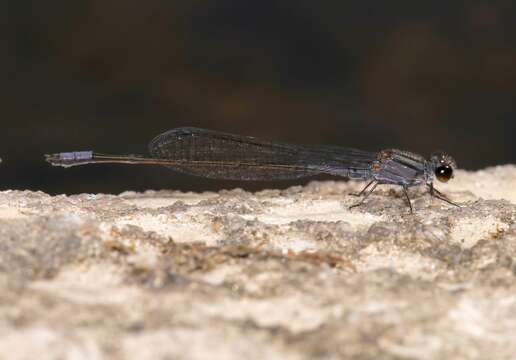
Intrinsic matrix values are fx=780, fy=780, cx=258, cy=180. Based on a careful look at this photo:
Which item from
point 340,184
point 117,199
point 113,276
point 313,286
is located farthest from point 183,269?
point 340,184

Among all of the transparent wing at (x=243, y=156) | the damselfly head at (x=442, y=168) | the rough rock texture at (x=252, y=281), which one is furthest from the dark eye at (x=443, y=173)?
the rough rock texture at (x=252, y=281)

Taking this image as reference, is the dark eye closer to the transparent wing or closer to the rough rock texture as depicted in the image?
the transparent wing

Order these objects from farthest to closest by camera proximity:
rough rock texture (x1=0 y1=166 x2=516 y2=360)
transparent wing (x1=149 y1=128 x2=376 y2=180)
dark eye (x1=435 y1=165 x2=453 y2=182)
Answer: transparent wing (x1=149 y1=128 x2=376 y2=180), dark eye (x1=435 y1=165 x2=453 y2=182), rough rock texture (x1=0 y1=166 x2=516 y2=360)

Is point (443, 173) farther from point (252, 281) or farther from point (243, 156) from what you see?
point (252, 281)

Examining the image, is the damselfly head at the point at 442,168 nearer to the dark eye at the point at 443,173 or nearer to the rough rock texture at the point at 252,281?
the dark eye at the point at 443,173

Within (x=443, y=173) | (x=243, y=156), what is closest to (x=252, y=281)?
(x=443, y=173)

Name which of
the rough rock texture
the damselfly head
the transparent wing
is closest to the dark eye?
the damselfly head
